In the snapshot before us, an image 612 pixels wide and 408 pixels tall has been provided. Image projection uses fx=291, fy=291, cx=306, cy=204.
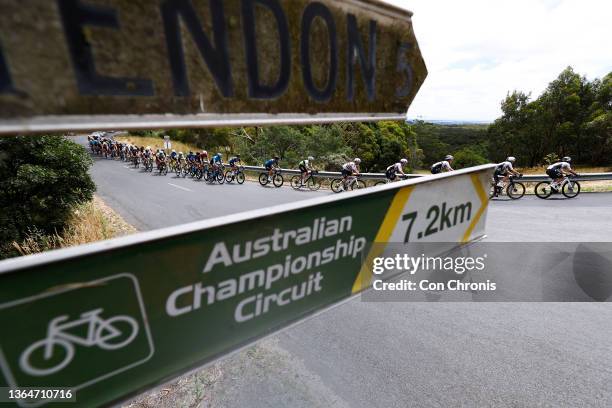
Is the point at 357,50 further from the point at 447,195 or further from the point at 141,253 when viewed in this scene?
the point at 141,253

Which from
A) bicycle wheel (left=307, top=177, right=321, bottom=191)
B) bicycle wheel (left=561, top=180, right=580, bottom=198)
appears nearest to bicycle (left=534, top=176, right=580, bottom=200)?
bicycle wheel (left=561, top=180, right=580, bottom=198)

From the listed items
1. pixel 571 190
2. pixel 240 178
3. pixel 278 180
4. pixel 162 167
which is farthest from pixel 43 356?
pixel 162 167

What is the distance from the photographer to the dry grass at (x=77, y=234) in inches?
241

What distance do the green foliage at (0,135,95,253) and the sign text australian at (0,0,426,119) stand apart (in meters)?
7.71

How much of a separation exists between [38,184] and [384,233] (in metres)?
8.09

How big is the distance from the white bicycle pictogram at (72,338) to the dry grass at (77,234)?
21.6ft

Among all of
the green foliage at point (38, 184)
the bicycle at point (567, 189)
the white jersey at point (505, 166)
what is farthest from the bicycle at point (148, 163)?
the bicycle at point (567, 189)

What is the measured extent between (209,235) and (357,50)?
3.19 feet

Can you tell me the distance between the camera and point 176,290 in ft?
3.20

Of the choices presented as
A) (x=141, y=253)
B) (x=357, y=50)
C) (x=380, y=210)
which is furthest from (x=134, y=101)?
(x=380, y=210)

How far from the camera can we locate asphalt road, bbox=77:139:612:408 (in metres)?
2.86

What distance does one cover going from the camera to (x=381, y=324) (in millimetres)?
3994

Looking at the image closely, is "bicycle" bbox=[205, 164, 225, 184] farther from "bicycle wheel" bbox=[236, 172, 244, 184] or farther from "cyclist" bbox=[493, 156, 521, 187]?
"cyclist" bbox=[493, 156, 521, 187]

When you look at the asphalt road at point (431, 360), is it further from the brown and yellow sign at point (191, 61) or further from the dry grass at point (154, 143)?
the dry grass at point (154, 143)
